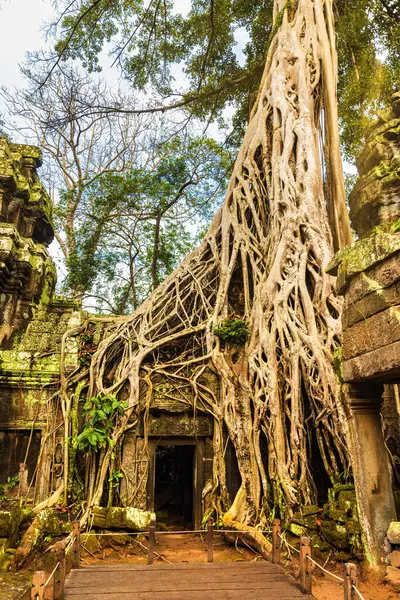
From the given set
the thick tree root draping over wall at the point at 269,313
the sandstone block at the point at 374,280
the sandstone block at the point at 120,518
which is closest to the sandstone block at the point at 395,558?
the thick tree root draping over wall at the point at 269,313

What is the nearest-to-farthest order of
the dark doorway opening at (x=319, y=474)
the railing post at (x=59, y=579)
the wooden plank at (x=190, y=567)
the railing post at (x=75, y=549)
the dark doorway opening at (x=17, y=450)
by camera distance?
1. the railing post at (x=59, y=579)
2. the wooden plank at (x=190, y=567)
3. the railing post at (x=75, y=549)
4. the dark doorway opening at (x=319, y=474)
5. the dark doorway opening at (x=17, y=450)

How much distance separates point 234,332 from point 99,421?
2124 millimetres

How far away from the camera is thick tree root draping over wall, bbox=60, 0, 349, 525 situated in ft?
17.0

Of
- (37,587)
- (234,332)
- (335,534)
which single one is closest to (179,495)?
(234,332)

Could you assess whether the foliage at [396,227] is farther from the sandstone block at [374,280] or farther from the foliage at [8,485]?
the foliage at [8,485]

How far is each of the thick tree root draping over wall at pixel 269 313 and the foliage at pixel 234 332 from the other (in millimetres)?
96

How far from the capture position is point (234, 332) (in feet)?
21.2

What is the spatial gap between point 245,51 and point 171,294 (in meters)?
6.85

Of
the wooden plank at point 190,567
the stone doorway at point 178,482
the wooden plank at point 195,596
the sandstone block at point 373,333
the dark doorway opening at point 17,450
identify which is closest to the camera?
the wooden plank at point 195,596

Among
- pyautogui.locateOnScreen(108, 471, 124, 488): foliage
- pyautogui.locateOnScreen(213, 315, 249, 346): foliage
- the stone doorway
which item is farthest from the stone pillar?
pyautogui.locateOnScreen(108, 471, 124, 488): foliage

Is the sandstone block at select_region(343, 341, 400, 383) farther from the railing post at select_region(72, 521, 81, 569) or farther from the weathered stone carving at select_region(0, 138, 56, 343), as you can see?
the weathered stone carving at select_region(0, 138, 56, 343)

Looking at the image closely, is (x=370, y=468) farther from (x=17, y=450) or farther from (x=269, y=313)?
(x=17, y=450)

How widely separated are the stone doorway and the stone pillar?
3.19 meters

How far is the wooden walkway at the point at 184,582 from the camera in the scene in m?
2.97
